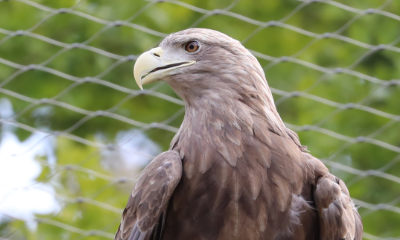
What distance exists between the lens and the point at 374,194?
3322 mm

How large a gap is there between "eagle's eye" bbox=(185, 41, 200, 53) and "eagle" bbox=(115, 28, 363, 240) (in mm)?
23

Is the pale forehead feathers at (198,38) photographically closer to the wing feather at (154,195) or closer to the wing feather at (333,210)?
the wing feather at (154,195)

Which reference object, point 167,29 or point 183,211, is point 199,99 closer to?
point 183,211

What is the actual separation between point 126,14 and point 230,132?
58.9 inches

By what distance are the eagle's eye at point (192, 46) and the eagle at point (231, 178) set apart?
0.08 feet

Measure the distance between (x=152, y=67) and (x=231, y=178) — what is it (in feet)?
1.38

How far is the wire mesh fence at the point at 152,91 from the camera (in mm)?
2920

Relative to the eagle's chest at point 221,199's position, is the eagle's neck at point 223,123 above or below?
above

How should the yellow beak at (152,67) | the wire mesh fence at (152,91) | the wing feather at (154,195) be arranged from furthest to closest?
1. the wire mesh fence at (152,91)
2. the yellow beak at (152,67)
3. the wing feather at (154,195)

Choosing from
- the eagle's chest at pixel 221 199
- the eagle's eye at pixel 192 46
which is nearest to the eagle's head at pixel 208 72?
the eagle's eye at pixel 192 46

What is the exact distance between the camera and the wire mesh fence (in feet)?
9.58

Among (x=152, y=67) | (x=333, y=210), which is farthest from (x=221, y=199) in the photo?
(x=152, y=67)

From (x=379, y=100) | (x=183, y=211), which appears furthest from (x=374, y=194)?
Answer: (x=183, y=211)

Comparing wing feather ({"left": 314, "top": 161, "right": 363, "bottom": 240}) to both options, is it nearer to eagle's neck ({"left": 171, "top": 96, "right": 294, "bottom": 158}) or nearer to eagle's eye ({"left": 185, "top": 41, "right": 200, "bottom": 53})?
→ eagle's neck ({"left": 171, "top": 96, "right": 294, "bottom": 158})
